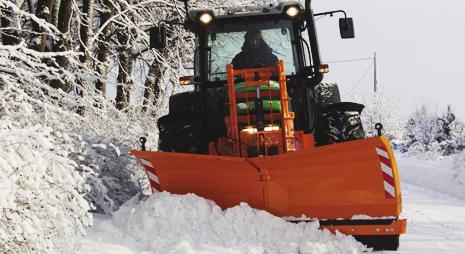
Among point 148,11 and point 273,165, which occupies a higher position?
point 148,11

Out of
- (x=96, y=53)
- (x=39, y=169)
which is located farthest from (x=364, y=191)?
(x=96, y=53)

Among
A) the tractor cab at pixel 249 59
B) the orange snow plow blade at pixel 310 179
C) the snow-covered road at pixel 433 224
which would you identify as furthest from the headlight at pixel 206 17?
the snow-covered road at pixel 433 224

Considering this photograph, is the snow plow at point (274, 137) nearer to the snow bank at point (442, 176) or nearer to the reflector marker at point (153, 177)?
the reflector marker at point (153, 177)

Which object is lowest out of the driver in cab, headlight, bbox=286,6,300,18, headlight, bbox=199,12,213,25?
the driver in cab

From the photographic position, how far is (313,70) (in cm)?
592

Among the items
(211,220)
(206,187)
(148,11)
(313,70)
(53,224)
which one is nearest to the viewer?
(53,224)

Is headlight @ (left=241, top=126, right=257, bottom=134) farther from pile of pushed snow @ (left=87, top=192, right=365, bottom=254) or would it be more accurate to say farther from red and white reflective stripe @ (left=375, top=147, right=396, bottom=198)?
red and white reflective stripe @ (left=375, top=147, right=396, bottom=198)

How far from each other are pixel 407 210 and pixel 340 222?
137 inches

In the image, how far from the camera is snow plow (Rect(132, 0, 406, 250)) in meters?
4.61

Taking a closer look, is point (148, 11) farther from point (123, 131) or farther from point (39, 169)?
point (39, 169)

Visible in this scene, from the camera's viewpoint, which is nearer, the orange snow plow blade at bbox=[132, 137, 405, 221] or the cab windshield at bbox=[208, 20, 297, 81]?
the orange snow plow blade at bbox=[132, 137, 405, 221]

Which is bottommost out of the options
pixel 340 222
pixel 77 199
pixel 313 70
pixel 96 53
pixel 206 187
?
pixel 340 222

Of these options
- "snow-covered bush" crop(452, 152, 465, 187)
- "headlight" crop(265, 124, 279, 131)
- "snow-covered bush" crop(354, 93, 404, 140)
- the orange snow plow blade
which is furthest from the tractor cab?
"snow-covered bush" crop(354, 93, 404, 140)

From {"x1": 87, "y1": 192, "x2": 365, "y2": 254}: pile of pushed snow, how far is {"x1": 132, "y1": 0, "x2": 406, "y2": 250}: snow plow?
0.21 m
